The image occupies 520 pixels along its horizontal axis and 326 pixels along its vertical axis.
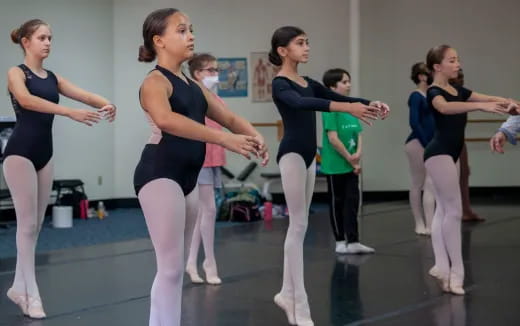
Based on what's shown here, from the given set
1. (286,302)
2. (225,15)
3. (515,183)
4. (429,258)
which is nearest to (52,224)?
(225,15)

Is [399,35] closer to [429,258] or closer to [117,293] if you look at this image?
[429,258]

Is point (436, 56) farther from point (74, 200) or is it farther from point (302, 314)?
point (74, 200)

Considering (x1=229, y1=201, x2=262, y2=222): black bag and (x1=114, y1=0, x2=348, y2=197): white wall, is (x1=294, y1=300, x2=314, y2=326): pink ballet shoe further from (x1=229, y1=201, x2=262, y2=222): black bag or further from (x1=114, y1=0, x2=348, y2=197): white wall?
(x1=114, y1=0, x2=348, y2=197): white wall

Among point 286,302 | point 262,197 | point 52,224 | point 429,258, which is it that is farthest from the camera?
point 262,197

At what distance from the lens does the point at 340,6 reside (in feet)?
35.1

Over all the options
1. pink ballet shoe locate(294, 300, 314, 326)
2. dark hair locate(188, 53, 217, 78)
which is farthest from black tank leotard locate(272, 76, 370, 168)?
dark hair locate(188, 53, 217, 78)

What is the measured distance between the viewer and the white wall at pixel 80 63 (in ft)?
31.6

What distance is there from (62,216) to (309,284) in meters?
4.25

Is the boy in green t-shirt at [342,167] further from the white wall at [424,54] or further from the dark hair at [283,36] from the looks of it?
the white wall at [424,54]

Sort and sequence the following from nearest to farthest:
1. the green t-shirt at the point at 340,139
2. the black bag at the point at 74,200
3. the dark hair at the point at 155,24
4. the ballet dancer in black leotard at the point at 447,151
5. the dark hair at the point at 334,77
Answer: the dark hair at the point at 155,24, the ballet dancer in black leotard at the point at 447,151, the dark hair at the point at 334,77, the green t-shirt at the point at 340,139, the black bag at the point at 74,200

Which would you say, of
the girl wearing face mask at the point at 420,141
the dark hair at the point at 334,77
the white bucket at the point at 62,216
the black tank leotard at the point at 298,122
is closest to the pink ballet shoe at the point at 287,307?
the black tank leotard at the point at 298,122

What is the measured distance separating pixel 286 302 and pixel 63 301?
151 cm

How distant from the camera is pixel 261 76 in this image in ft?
34.8

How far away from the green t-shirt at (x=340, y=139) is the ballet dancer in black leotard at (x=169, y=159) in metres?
3.49
